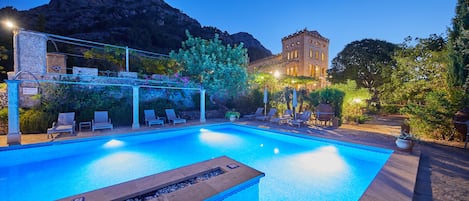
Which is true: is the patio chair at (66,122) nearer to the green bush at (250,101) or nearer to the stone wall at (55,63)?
the stone wall at (55,63)

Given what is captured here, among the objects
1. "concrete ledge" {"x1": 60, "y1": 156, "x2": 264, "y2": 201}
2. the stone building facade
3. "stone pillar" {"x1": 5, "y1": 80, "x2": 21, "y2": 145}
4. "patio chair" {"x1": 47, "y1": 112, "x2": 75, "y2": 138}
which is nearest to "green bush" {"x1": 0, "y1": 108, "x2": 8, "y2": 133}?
"patio chair" {"x1": 47, "y1": 112, "x2": 75, "y2": 138}

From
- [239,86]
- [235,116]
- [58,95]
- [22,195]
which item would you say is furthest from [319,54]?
[22,195]

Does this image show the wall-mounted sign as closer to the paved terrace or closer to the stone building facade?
the paved terrace

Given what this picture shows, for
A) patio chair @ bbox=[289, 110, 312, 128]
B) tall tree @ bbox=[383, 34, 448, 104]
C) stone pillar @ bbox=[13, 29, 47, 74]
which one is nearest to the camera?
stone pillar @ bbox=[13, 29, 47, 74]

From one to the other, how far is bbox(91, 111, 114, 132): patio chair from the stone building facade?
19.5m

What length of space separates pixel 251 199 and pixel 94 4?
45.4m

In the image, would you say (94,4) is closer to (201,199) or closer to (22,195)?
(22,195)

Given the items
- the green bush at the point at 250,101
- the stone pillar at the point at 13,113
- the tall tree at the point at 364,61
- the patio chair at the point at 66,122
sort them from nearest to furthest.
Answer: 1. the stone pillar at the point at 13,113
2. the patio chair at the point at 66,122
3. the green bush at the point at 250,101
4. the tall tree at the point at 364,61

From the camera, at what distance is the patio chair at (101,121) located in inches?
293

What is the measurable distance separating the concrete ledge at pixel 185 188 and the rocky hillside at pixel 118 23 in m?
30.7

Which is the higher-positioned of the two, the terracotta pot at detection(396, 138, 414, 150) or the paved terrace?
the terracotta pot at detection(396, 138, 414, 150)

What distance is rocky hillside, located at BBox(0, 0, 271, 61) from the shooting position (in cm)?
2921

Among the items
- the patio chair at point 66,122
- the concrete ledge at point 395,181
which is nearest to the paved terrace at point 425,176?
the concrete ledge at point 395,181

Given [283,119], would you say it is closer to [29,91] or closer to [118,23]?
[29,91]
